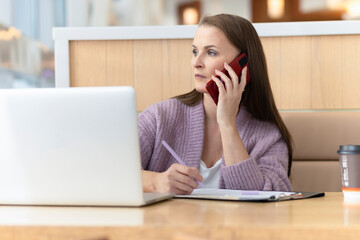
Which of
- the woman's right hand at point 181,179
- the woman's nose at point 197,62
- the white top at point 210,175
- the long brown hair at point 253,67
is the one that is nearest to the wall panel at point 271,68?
the long brown hair at point 253,67

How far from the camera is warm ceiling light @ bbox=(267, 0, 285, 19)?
420cm

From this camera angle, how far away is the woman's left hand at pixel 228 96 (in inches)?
66.6

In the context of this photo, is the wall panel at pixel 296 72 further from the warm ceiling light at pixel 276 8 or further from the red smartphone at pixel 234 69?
the warm ceiling light at pixel 276 8

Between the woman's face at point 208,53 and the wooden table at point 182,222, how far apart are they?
2.75 feet

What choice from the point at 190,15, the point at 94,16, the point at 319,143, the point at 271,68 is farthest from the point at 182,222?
the point at 190,15

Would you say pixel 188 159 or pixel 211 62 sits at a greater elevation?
pixel 211 62

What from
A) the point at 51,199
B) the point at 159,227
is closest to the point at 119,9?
the point at 51,199

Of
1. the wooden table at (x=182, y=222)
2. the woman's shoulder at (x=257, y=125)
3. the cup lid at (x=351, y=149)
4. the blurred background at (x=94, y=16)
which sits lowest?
the wooden table at (x=182, y=222)

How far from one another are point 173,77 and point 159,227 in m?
1.42

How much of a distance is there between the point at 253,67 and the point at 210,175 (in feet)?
1.34

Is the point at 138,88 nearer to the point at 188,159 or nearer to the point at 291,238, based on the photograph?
the point at 188,159

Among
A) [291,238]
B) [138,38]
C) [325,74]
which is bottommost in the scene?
[291,238]

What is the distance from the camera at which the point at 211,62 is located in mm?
1823

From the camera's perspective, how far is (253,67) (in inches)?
75.3
